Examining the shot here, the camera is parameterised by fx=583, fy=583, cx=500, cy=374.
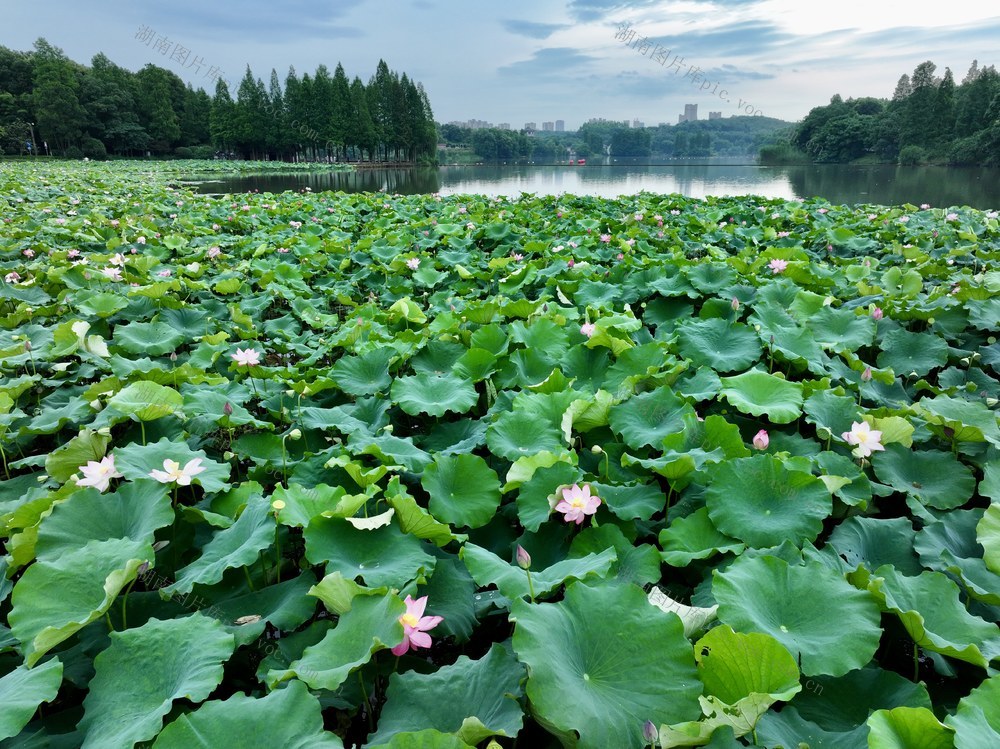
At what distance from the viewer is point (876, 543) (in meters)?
1.36

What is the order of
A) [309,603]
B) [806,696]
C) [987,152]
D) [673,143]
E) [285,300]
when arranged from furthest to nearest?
[673,143]
[987,152]
[285,300]
[309,603]
[806,696]

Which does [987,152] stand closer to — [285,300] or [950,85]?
[950,85]

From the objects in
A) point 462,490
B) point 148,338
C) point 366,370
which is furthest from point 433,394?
point 148,338

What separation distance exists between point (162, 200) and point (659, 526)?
32.1 feet

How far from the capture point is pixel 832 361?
2.33m

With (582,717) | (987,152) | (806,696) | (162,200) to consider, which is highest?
(987,152)

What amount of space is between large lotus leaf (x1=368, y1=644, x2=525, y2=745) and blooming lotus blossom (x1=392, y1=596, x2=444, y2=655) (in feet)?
0.14

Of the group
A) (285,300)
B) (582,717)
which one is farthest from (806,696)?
(285,300)

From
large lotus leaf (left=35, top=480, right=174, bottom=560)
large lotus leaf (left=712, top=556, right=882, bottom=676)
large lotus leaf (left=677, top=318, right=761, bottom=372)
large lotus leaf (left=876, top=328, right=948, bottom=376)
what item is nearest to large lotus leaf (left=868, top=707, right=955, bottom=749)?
large lotus leaf (left=712, top=556, right=882, bottom=676)

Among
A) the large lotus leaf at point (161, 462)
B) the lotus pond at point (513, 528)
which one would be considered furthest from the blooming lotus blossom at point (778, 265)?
the large lotus leaf at point (161, 462)

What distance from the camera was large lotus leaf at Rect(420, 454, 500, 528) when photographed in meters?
1.43

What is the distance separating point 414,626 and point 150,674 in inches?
17.6

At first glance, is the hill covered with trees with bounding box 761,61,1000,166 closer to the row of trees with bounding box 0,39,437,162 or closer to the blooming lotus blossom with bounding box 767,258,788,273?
the row of trees with bounding box 0,39,437,162

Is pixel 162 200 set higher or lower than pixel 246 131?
lower
